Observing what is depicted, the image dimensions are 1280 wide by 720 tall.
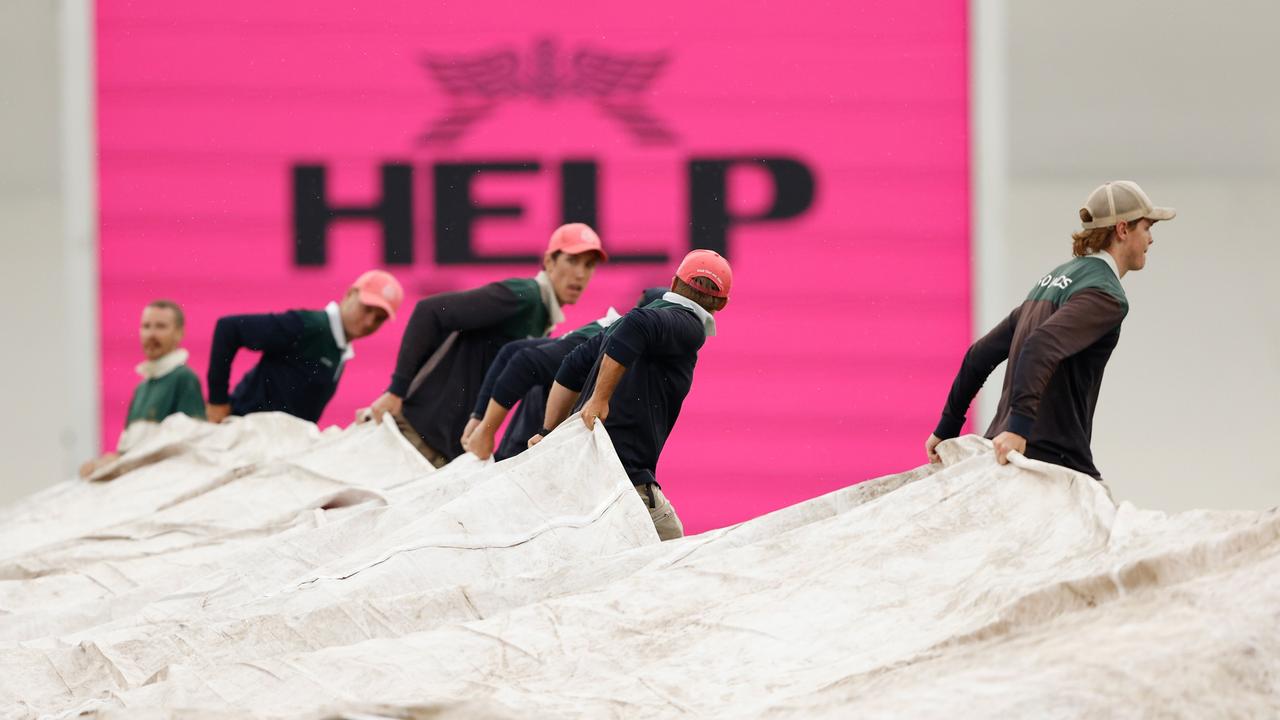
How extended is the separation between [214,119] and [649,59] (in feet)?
7.41

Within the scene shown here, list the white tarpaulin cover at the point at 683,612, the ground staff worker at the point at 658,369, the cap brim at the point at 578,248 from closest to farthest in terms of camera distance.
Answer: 1. the white tarpaulin cover at the point at 683,612
2. the ground staff worker at the point at 658,369
3. the cap brim at the point at 578,248

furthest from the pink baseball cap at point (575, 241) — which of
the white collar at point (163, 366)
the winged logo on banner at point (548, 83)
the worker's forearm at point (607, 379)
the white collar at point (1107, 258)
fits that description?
the winged logo on banner at point (548, 83)

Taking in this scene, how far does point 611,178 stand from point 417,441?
285 cm

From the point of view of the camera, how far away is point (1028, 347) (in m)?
3.34

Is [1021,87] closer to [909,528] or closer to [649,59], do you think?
Result: [649,59]

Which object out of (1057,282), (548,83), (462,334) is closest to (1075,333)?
(1057,282)

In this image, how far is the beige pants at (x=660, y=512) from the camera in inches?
156

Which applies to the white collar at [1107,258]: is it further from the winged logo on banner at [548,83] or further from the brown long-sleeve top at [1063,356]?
the winged logo on banner at [548,83]

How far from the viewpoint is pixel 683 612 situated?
8.54 feet

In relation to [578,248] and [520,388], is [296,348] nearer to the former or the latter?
[578,248]

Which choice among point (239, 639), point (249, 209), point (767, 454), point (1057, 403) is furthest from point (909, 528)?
point (249, 209)

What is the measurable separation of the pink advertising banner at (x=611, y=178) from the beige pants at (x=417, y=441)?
2.46 m

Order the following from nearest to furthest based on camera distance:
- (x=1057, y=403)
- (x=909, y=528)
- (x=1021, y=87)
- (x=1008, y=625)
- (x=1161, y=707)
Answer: (x=1161, y=707) < (x=1008, y=625) < (x=909, y=528) < (x=1057, y=403) < (x=1021, y=87)

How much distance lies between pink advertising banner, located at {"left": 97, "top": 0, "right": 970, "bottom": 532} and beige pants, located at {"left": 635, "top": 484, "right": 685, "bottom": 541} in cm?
400
